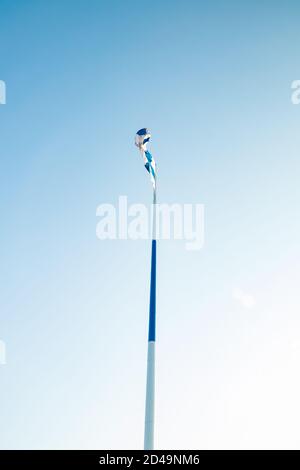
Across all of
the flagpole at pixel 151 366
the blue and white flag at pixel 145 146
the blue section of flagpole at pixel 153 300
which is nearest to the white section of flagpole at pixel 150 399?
the flagpole at pixel 151 366

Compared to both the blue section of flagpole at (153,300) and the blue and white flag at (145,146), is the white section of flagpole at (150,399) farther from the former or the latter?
the blue and white flag at (145,146)

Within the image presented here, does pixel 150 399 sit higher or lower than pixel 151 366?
lower

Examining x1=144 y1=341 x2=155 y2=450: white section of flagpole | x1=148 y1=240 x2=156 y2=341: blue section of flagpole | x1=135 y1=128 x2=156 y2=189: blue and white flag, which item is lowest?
x1=144 y1=341 x2=155 y2=450: white section of flagpole

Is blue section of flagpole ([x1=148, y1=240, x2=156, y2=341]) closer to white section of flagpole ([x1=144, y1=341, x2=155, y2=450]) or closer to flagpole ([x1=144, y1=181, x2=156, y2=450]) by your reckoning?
flagpole ([x1=144, y1=181, x2=156, y2=450])

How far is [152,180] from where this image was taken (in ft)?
76.4

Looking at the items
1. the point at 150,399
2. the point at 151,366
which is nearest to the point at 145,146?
the point at 151,366

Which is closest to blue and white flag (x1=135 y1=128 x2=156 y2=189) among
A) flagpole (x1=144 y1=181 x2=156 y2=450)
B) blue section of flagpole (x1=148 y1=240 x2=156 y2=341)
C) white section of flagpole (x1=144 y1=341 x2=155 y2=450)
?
flagpole (x1=144 y1=181 x2=156 y2=450)

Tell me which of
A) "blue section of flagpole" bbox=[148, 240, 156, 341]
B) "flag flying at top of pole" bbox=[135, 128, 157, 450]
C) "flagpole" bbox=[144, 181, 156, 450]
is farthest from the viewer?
"blue section of flagpole" bbox=[148, 240, 156, 341]

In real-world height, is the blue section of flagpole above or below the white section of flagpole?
above

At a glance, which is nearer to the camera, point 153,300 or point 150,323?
point 150,323

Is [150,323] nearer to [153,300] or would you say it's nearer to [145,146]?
[153,300]

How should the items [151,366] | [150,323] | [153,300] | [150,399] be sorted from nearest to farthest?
1. [150,399]
2. [151,366]
3. [150,323]
4. [153,300]
